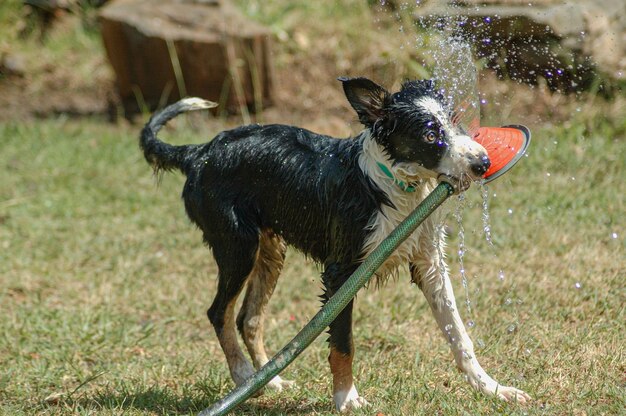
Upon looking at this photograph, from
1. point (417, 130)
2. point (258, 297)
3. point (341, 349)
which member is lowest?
point (258, 297)

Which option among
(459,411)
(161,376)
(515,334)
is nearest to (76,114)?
(161,376)

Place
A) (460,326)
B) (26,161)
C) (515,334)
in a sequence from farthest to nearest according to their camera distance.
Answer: (26,161) → (515,334) → (460,326)

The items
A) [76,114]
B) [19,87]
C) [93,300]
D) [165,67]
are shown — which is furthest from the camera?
[19,87]

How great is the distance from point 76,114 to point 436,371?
5.95 m

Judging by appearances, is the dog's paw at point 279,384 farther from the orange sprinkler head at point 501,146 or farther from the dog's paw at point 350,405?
the orange sprinkler head at point 501,146

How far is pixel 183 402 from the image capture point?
4.07 metres

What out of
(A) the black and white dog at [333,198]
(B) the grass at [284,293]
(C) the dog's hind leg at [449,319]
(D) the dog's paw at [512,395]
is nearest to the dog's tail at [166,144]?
(A) the black and white dog at [333,198]

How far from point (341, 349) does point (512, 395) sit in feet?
2.48

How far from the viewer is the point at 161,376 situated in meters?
4.45

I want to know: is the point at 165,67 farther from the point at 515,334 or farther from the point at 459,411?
the point at 459,411

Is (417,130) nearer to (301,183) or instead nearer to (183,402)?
(301,183)

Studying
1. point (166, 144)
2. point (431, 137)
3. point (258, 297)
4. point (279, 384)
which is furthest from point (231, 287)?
point (431, 137)

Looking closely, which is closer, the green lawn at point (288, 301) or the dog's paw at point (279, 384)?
the green lawn at point (288, 301)

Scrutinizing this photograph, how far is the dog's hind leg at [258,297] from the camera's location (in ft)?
14.2
